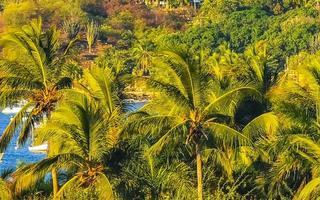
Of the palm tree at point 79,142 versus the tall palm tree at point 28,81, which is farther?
the tall palm tree at point 28,81

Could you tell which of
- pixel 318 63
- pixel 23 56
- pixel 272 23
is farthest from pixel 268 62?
pixel 272 23

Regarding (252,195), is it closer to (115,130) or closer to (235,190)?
(235,190)

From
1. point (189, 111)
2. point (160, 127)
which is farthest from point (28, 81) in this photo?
point (189, 111)

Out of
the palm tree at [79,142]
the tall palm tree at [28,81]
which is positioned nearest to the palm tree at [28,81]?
the tall palm tree at [28,81]

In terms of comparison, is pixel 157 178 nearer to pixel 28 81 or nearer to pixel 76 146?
pixel 76 146

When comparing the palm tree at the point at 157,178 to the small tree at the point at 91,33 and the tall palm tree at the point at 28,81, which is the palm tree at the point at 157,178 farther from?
the small tree at the point at 91,33

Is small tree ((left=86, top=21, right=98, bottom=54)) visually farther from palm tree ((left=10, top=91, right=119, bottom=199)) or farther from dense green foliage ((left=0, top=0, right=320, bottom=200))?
palm tree ((left=10, top=91, right=119, bottom=199))
